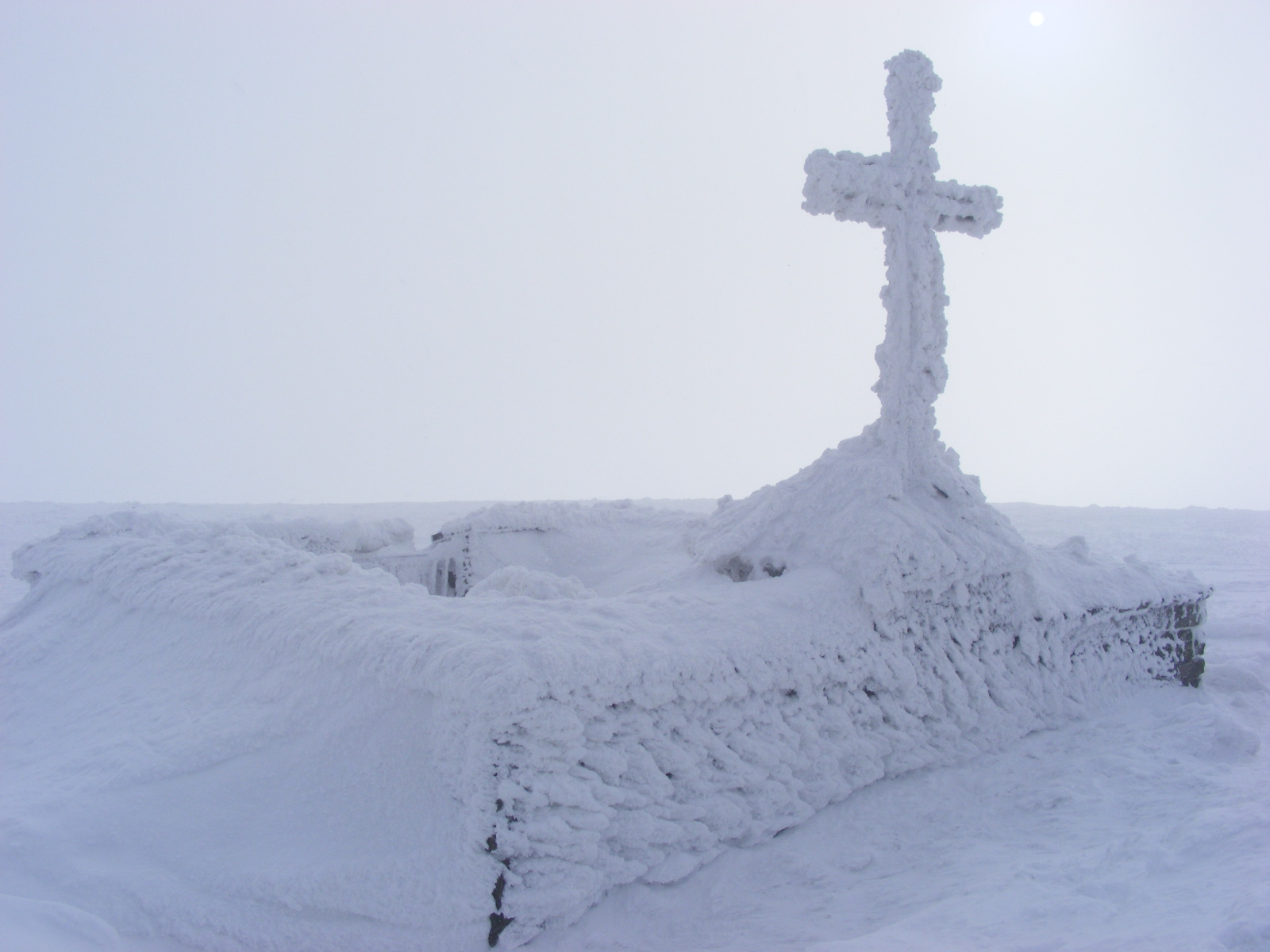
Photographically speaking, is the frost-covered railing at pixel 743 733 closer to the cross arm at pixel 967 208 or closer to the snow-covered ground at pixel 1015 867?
the snow-covered ground at pixel 1015 867

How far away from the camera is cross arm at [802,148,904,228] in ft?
17.2

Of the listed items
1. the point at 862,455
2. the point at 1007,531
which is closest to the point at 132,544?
the point at 862,455

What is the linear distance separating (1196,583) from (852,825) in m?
3.84

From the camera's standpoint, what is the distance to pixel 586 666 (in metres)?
3.32

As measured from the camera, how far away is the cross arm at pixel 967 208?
5.62 m

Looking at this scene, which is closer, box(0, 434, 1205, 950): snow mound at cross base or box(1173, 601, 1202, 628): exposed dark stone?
box(0, 434, 1205, 950): snow mound at cross base

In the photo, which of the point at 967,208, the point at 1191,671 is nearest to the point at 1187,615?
the point at 1191,671

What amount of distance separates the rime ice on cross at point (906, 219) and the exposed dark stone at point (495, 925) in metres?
3.47

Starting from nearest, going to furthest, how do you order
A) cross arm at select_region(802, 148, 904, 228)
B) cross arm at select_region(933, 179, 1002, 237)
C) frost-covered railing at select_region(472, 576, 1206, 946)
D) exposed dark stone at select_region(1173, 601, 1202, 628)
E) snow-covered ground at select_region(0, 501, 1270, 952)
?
snow-covered ground at select_region(0, 501, 1270, 952)
frost-covered railing at select_region(472, 576, 1206, 946)
cross arm at select_region(802, 148, 904, 228)
cross arm at select_region(933, 179, 1002, 237)
exposed dark stone at select_region(1173, 601, 1202, 628)

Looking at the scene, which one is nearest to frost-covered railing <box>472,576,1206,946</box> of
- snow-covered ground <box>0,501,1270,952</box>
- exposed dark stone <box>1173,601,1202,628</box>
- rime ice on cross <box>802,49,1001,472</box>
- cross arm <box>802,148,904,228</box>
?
snow-covered ground <box>0,501,1270,952</box>

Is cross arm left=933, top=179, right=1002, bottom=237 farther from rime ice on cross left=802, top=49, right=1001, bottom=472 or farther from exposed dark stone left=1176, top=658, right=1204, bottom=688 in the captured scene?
exposed dark stone left=1176, top=658, right=1204, bottom=688

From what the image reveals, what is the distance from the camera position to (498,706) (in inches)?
122

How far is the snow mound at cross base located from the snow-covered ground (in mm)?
134

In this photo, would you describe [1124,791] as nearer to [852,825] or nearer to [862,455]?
[852,825]
